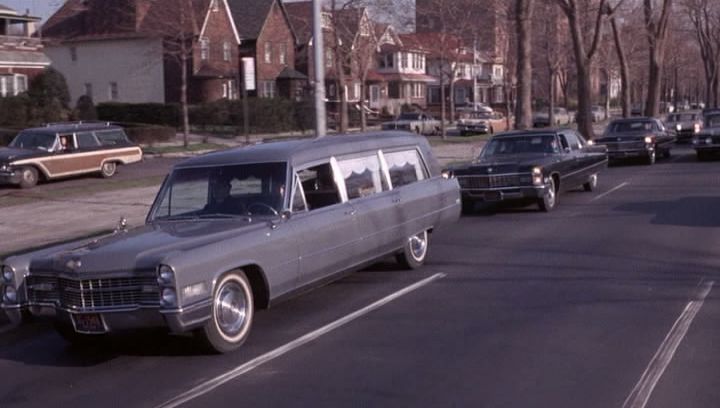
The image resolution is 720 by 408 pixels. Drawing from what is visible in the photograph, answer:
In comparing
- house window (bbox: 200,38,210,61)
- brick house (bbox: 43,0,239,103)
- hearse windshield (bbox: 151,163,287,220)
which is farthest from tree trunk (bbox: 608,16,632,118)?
hearse windshield (bbox: 151,163,287,220)

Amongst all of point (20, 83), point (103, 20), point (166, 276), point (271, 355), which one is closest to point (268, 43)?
point (103, 20)

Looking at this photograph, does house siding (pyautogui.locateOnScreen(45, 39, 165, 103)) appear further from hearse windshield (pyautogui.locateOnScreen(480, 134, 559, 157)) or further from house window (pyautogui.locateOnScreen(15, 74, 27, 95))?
hearse windshield (pyautogui.locateOnScreen(480, 134, 559, 157))

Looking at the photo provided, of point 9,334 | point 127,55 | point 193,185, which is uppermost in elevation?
point 127,55

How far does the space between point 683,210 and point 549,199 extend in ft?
7.80

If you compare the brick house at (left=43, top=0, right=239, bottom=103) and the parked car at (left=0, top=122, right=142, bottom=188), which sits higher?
the brick house at (left=43, top=0, right=239, bottom=103)

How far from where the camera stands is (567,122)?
71.4m

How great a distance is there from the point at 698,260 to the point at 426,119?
49.3 m

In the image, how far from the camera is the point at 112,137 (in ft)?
101

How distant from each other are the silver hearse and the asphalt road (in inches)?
15.3

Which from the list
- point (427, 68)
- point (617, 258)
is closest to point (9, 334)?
point (617, 258)

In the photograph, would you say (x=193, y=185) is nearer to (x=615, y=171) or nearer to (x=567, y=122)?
(x=615, y=171)

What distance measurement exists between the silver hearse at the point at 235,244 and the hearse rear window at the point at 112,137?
759 inches

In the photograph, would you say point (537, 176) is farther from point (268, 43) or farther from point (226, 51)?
point (268, 43)

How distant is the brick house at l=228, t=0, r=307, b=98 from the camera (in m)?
64.3
